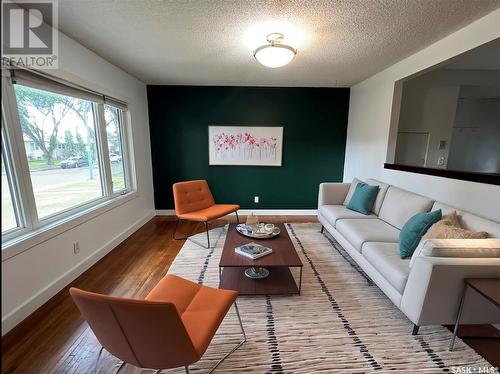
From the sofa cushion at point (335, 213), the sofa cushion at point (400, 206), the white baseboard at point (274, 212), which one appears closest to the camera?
the sofa cushion at point (400, 206)

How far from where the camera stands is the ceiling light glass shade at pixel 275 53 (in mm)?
2258

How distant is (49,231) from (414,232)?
3124 millimetres

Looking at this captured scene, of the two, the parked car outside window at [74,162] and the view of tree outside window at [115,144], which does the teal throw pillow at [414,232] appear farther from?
the view of tree outside window at [115,144]

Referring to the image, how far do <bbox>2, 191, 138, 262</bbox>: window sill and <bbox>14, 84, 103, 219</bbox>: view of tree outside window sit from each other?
0.44ft

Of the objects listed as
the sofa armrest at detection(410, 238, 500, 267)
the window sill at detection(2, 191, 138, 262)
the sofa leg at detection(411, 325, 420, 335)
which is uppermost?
the sofa armrest at detection(410, 238, 500, 267)

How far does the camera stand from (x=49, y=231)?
218 centimetres

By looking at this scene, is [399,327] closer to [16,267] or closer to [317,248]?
[317,248]

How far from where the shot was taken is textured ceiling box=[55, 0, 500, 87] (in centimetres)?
191

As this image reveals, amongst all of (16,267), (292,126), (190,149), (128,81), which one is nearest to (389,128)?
(292,126)

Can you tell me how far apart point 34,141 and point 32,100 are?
1.14 ft

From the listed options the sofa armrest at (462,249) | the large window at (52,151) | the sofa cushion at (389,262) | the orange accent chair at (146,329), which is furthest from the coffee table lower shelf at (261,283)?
the large window at (52,151)

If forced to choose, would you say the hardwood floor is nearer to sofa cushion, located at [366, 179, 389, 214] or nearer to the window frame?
the window frame

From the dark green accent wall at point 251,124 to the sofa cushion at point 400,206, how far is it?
1672mm

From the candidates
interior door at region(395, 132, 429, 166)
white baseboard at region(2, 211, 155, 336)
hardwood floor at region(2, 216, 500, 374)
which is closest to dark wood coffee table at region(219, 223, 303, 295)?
hardwood floor at region(2, 216, 500, 374)
